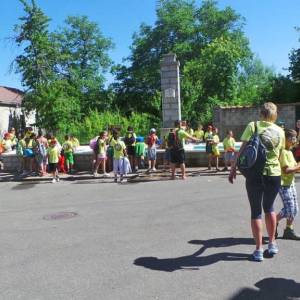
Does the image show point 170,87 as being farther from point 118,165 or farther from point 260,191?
point 260,191

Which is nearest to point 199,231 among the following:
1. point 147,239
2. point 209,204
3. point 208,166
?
point 147,239

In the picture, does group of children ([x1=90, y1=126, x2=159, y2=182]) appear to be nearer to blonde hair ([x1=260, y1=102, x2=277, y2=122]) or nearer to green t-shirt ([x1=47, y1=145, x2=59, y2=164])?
green t-shirt ([x1=47, y1=145, x2=59, y2=164])

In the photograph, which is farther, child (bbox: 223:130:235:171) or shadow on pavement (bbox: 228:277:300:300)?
child (bbox: 223:130:235:171)

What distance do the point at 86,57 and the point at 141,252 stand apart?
49440 millimetres

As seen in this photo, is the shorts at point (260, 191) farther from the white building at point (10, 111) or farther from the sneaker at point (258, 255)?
the white building at point (10, 111)

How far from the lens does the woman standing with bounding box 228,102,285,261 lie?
18.3 ft

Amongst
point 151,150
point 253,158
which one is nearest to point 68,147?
point 151,150

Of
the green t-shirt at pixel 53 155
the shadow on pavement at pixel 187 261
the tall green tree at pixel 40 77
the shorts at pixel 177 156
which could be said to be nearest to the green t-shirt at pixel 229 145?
the shorts at pixel 177 156

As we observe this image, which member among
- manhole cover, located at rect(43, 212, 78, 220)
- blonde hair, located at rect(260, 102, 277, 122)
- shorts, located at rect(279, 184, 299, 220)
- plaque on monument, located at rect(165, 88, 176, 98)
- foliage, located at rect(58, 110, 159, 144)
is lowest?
manhole cover, located at rect(43, 212, 78, 220)

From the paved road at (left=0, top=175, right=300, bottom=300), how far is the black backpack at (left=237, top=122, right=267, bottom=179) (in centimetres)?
107

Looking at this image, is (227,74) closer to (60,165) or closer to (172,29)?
(172,29)

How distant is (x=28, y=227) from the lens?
815cm

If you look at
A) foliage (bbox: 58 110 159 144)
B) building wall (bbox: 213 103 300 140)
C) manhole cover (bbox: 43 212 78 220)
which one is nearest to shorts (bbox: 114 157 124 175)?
manhole cover (bbox: 43 212 78 220)

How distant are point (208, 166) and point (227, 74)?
87.9 ft
